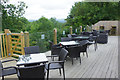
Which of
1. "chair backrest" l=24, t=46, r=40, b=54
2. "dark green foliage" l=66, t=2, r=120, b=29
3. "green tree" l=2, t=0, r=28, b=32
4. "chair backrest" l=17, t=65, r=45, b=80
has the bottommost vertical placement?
"chair backrest" l=17, t=65, r=45, b=80

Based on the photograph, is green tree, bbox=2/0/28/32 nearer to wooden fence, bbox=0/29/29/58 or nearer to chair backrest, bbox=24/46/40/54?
wooden fence, bbox=0/29/29/58

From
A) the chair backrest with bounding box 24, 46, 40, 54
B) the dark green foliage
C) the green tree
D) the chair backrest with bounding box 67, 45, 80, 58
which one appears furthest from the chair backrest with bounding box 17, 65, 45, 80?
the dark green foliage

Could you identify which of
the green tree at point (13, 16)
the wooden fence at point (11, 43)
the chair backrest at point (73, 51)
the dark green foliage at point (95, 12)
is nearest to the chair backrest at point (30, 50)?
the chair backrest at point (73, 51)

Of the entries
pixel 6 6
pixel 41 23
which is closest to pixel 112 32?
pixel 41 23

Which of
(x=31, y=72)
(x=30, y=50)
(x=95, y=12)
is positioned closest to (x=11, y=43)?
(x=30, y=50)

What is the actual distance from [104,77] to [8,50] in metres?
4.05

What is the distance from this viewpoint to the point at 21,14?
884cm

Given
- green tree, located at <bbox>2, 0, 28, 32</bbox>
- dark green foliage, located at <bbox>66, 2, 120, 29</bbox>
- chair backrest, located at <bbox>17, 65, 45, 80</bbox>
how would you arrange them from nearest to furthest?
chair backrest, located at <bbox>17, 65, 45, 80</bbox>
green tree, located at <bbox>2, 0, 28, 32</bbox>
dark green foliage, located at <bbox>66, 2, 120, 29</bbox>

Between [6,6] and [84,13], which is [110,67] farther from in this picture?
[84,13]

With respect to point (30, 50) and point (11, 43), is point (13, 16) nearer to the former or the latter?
point (11, 43)

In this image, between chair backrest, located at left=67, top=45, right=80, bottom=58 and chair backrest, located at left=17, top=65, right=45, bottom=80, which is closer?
chair backrest, located at left=17, top=65, right=45, bottom=80

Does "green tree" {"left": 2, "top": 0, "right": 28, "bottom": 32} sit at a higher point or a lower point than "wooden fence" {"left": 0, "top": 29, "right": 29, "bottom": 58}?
higher

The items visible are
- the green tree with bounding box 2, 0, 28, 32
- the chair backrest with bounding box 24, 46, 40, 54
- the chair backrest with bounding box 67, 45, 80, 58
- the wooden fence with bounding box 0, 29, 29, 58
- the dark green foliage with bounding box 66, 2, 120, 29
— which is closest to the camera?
the chair backrest with bounding box 24, 46, 40, 54

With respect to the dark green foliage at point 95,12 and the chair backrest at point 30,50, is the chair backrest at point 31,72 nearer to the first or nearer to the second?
the chair backrest at point 30,50
